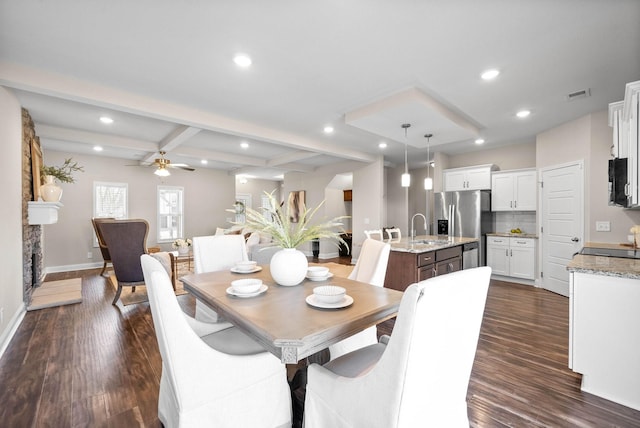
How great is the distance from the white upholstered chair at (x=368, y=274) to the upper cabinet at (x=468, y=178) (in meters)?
4.24

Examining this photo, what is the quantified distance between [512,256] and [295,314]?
5.18 m

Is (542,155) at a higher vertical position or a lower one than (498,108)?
lower

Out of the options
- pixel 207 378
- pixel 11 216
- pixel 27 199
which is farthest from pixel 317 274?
pixel 27 199

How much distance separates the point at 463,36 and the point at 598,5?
2.57 feet

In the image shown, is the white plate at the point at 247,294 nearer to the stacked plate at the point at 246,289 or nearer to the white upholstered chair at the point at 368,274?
the stacked plate at the point at 246,289

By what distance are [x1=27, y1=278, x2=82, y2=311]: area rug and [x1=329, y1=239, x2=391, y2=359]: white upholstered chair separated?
396 centimetres

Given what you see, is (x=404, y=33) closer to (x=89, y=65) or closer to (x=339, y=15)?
(x=339, y=15)

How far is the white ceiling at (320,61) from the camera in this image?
1.89 m

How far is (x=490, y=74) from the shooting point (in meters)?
2.71

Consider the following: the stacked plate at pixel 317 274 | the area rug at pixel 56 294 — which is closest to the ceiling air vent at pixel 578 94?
the stacked plate at pixel 317 274

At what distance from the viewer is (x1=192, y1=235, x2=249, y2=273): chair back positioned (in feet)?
8.43

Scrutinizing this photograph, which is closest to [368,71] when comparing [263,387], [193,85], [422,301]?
[193,85]

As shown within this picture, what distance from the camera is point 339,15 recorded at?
192cm

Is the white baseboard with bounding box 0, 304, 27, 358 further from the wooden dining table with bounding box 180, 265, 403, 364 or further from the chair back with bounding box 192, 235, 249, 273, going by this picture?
the wooden dining table with bounding box 180, 265, 403, 364
